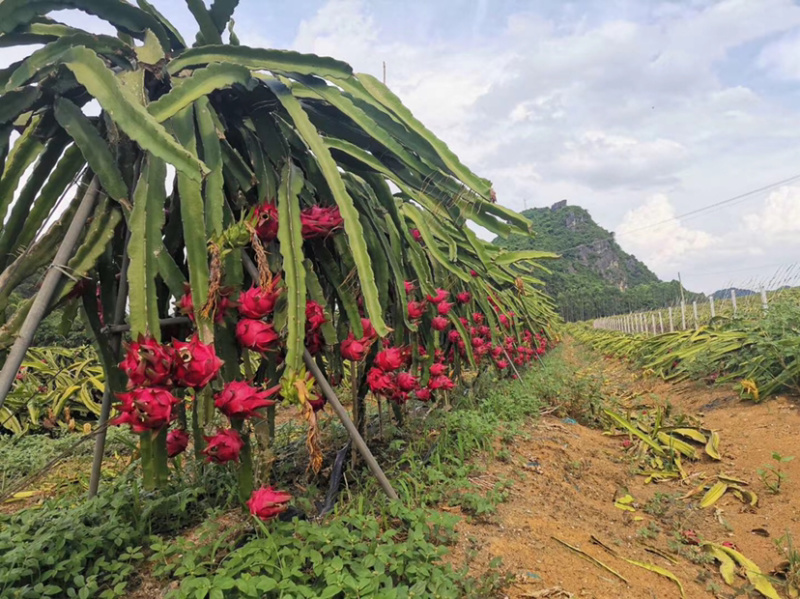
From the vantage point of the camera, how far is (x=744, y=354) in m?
5.02

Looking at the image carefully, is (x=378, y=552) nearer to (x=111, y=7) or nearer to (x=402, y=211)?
(x=402, y=211)

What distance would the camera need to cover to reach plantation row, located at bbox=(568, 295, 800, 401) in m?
4.32

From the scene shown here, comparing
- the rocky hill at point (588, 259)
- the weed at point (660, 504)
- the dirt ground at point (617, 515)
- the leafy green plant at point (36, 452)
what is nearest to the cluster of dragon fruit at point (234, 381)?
the dirt ground at point (617, 515)

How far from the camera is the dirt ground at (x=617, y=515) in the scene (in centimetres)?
184

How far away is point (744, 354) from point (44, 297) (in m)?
5.83

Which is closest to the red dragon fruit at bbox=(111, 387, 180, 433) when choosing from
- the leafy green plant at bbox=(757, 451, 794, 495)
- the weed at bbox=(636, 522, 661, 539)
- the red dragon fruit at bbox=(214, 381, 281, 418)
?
the red dragon fruit at bbox=(214, 381, 281, 418)

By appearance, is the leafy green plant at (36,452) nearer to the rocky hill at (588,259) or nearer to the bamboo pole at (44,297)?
the bamboo pole at (44,297)

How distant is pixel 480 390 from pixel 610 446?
4.11 feet

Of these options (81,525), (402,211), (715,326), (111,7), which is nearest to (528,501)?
(402,211)

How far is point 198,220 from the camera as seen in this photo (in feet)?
4.62

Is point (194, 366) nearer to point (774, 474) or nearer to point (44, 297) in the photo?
point (44, 297)

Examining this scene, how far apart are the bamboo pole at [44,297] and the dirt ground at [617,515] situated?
1465 millimetres

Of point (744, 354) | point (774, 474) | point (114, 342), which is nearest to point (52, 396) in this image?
point (114, 342)

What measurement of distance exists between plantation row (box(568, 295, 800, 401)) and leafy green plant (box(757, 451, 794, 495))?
1.33 metres
